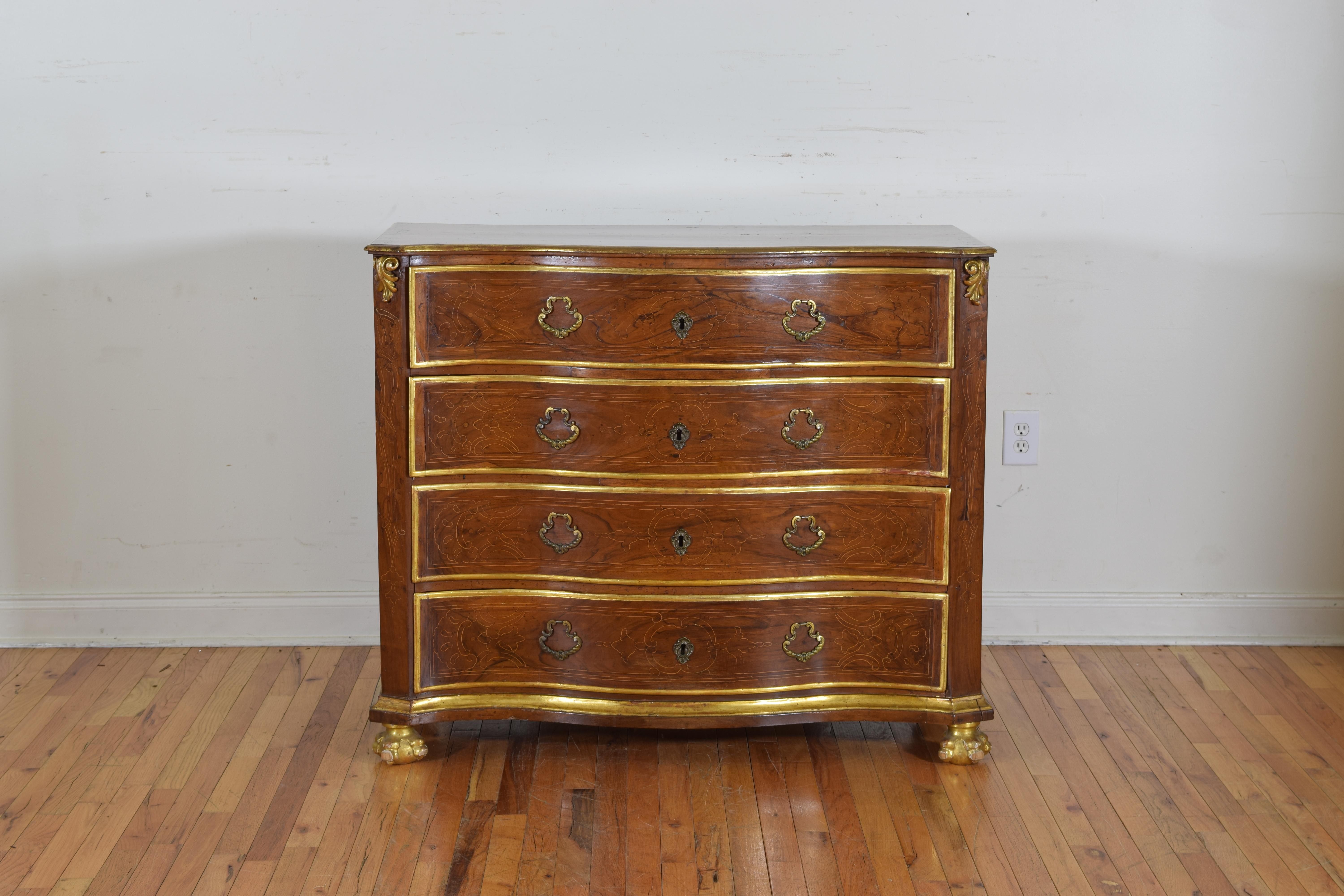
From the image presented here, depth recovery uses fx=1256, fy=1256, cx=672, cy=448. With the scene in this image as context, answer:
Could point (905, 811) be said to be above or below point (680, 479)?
below

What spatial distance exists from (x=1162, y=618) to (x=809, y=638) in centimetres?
110

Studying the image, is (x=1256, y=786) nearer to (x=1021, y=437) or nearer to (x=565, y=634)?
(x=1021, y=437)

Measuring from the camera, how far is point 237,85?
2.70 meters

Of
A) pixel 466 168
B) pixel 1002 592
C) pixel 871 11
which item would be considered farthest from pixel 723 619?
pixel 871 11

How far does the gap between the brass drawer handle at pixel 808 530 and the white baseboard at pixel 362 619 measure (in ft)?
2.73

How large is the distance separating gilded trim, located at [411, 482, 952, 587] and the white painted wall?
2.09ft

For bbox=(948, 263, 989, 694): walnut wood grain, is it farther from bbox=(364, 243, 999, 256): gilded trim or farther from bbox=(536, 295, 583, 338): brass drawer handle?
bbox=(536, 295, 583, 338): brass drawer handle

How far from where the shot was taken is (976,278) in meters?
2.19

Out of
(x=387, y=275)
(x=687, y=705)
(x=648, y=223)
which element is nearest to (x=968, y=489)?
(x=687, y=705)

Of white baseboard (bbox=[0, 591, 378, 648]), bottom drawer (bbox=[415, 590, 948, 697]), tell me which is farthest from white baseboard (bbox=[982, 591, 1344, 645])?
white baseboard (bbox=[0, 591, 378, 648])

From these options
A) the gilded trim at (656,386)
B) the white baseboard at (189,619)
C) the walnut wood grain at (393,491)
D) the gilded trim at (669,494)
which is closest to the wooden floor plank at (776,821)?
the gilded trim at (669,494)

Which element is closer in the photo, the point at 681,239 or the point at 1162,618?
the point at 681,239

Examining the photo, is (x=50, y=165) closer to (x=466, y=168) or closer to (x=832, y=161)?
(x=466, y=168)

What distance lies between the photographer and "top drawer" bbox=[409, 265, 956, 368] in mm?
2182
